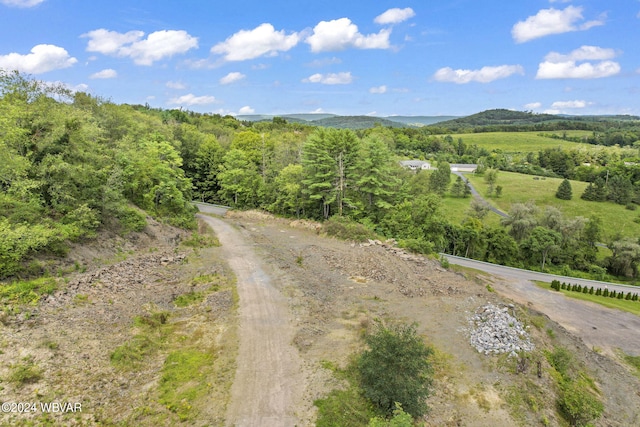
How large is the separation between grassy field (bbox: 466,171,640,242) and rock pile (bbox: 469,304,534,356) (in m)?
42.5

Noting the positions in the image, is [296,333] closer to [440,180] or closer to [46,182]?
[46,182]

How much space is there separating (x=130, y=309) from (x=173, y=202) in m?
18.6

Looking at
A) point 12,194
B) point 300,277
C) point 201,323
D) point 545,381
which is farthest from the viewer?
point 300,277

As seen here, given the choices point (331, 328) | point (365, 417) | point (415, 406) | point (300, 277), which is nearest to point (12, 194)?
point (300, 277)

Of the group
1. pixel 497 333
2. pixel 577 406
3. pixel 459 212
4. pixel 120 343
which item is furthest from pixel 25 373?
pixel 459 212

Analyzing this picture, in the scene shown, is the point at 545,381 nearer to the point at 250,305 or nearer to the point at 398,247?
the point at 250,305

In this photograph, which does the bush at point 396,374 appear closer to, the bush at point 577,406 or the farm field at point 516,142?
the bush at point 577,406

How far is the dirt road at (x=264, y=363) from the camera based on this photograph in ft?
33.0

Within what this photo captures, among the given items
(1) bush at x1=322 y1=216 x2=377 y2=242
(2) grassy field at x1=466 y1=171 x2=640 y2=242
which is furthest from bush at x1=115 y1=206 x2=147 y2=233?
(2) grassy field at x1=466 y1=171 x2=640 y2=242

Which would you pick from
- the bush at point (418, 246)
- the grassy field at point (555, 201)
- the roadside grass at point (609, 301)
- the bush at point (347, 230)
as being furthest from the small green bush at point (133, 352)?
the grassy field at point (555, 201)

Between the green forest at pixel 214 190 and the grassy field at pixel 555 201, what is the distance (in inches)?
87.9

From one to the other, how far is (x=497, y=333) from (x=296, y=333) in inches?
353

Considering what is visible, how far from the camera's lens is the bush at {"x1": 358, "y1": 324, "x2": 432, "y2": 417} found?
33.1 ft

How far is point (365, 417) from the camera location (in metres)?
10.2
